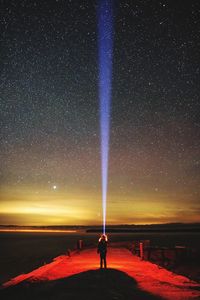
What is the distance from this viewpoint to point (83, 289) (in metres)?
12.0

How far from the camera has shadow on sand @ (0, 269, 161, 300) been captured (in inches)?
428

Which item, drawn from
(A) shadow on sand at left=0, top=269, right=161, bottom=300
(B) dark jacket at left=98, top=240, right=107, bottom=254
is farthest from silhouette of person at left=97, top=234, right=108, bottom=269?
(A) shadow on sand at left=0, top=269, right=161, bottom=300

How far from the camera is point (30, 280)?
1449 cm

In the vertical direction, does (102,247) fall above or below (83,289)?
above

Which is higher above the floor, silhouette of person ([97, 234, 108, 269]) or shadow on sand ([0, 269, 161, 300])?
silhouette of person ([97, 234, 108, 269])

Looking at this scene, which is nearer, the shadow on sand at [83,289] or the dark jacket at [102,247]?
the shadow on sand at [83,289]

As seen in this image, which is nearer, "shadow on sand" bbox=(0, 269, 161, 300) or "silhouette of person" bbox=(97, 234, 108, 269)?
"shadow on sand" bbox=(0, 269, 161, 300)

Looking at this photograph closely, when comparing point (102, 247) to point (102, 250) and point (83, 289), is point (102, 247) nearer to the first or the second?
point (102, 250)

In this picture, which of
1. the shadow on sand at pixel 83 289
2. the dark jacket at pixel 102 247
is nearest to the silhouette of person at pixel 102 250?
the dark jacket at pixel 102 247

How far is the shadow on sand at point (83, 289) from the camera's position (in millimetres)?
10866

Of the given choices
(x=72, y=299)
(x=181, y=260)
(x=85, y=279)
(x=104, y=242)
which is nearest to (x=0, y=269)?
(x=181, y=260)

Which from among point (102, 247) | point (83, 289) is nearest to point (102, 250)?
point (102, 247)

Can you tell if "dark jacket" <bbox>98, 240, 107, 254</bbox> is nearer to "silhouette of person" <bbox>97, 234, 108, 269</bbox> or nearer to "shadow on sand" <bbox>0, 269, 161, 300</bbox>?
"silhouette of person" <bbox>97, 234, 108, 269</bbox>

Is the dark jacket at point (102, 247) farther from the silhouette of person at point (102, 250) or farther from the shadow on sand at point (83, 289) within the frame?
the shadow on sand at point (83, 289)
